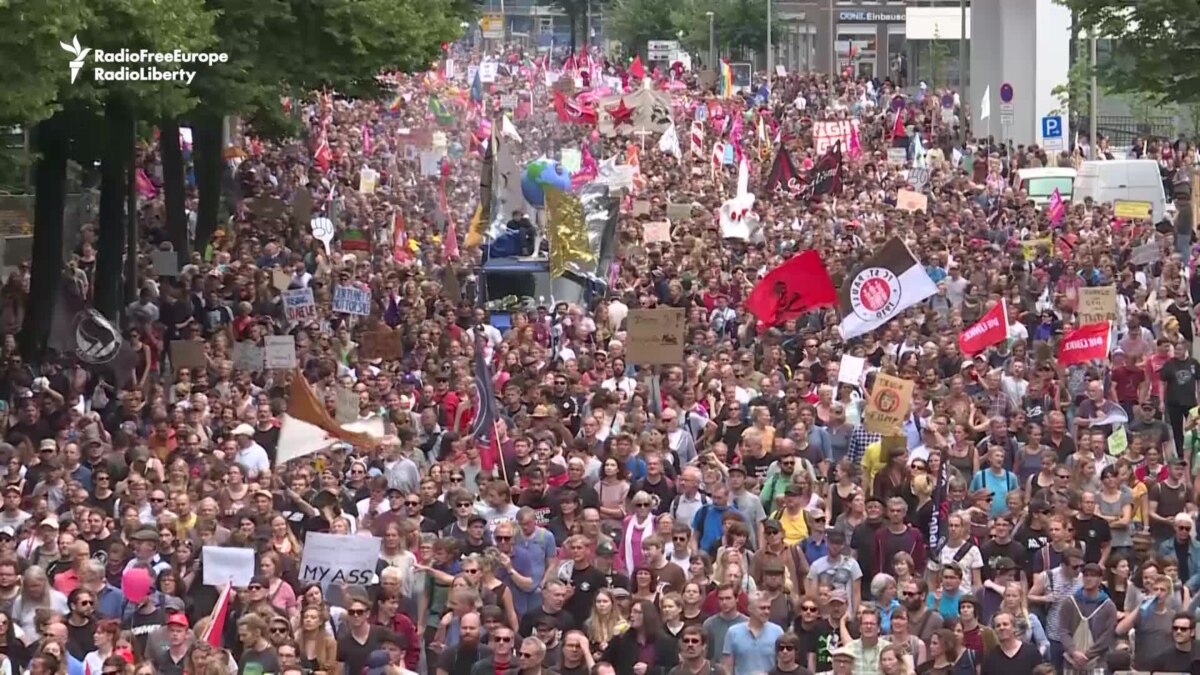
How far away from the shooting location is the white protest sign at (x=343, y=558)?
13.6 metres

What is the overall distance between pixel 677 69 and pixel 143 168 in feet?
113

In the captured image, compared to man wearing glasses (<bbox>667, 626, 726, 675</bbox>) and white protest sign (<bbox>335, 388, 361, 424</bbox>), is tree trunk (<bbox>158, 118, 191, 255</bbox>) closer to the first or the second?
white protest sign (<bbox>335, 388, 361, 424</bbox>)

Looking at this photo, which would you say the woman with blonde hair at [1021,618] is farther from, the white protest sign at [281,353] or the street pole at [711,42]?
the street pole at [711,42]

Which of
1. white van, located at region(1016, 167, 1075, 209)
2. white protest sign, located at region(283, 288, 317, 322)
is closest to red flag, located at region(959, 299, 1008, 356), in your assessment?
white protest sign, located at region(283, 288, 317, 322)

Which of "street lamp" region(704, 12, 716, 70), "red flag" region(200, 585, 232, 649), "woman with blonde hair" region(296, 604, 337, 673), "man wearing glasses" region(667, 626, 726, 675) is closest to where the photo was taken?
"man wearing glasses" region(667, 626, 726, 675)

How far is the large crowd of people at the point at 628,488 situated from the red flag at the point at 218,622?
0.05 metres

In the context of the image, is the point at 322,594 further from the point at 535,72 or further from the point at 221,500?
the point at 535,72

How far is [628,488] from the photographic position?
1547cm

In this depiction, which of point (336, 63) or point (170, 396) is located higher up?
point (336, 63)

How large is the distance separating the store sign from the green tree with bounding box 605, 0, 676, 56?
337 inches

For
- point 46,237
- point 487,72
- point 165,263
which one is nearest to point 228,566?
point 46,237

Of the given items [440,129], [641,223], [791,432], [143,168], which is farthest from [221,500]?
[440,129]

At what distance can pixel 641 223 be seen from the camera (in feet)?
104

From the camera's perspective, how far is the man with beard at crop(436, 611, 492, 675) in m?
12.3
